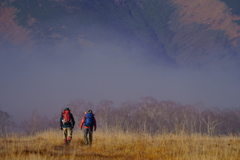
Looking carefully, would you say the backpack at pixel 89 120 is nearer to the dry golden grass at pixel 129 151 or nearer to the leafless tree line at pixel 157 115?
the dry golden grass at pixel 129 151

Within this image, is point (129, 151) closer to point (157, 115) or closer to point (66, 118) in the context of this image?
point (66, 118)

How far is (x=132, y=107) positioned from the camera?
3034 inches

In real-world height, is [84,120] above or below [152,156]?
above

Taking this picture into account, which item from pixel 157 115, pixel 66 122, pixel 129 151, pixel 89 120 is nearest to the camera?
pixel 129 151

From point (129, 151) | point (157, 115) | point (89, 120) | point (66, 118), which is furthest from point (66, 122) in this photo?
point (157, 115)

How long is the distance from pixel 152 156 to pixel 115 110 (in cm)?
6366

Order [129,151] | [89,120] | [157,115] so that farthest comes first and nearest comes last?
[157,115] → [89,120] → [129,151]

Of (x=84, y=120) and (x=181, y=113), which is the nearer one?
(x=84, y=120)

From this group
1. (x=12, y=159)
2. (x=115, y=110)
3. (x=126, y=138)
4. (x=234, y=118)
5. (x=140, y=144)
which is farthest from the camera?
(x=115, y=110)

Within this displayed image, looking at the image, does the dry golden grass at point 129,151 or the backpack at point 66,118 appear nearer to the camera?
the dry golden grass at point 129,151

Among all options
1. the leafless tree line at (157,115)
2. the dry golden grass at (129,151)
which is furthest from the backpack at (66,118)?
the leafless tree line at (157,115)

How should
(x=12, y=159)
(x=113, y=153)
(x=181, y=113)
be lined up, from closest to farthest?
(x=12, y=159) < (x=113, y=153) < (x=181, y=113)

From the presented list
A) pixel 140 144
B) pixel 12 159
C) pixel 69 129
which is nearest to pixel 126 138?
pixel 140 144

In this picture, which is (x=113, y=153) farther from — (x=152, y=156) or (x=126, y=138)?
(x=126, y=138)
